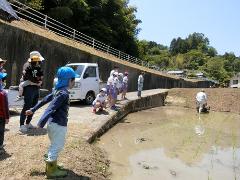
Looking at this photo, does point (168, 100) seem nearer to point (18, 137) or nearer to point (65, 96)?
point (18, 137)

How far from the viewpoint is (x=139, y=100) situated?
2411 cm

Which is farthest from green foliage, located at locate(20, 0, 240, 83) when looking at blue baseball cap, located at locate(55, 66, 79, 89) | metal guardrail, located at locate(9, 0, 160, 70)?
blue baseball cap, located at locate(55, 66, 79, 89)

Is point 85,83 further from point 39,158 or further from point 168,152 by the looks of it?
point 39,158

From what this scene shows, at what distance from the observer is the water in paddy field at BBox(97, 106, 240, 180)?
31.6 feet

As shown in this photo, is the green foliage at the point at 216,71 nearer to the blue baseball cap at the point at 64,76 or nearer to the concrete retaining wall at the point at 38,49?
the concrete retaining wall at the point at 38,49

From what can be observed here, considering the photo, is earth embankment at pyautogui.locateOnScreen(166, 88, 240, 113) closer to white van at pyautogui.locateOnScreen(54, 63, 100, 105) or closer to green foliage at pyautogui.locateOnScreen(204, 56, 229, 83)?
white van at pyautogui.locateOnScreen(54, 63, 100, 105)

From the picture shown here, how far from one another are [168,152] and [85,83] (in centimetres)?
696

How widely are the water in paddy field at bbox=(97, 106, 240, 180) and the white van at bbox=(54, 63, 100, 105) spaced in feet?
7.23

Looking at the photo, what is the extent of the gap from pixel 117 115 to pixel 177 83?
Answer: 129 feet

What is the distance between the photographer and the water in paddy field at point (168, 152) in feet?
31.6

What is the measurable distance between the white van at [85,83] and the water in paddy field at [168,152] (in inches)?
86.8

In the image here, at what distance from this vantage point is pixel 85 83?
59.3 ft

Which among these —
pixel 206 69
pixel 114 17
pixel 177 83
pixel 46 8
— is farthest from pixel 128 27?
pixel 206 69

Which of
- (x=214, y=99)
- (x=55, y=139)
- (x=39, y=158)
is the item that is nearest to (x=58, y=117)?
(x=55, y=139)
